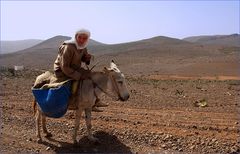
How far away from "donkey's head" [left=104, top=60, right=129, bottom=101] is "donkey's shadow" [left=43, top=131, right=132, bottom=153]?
38.3 inches

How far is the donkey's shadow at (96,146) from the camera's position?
8.52 meters

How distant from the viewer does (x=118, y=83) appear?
27.5 feet

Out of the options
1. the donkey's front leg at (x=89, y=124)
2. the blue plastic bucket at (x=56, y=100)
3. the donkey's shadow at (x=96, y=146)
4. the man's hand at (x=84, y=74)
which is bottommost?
the donkey's shadow at (x=96, y=146)

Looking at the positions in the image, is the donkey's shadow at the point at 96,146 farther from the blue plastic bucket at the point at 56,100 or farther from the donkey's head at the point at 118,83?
the donkey's head at the point at 118,83

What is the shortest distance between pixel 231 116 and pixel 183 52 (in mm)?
53813

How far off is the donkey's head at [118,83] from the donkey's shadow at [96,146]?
0.97 metres

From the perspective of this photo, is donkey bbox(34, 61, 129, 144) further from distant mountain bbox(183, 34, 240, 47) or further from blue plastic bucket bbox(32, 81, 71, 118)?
distant mountain bbox(183, 34, 240, 47)

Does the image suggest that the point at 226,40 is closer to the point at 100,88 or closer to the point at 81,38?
the point at 100,88

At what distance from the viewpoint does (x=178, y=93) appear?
60.7ft

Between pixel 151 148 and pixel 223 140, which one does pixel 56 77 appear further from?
pixel 223 140

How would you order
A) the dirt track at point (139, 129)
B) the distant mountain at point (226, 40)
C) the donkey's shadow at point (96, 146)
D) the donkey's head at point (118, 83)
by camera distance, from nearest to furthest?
the donkey's head at point (118, 83)
the donkey's shadow at point (96, 146)
the dirt track at point (139, 129)
the distant mountain at point (226, 40)

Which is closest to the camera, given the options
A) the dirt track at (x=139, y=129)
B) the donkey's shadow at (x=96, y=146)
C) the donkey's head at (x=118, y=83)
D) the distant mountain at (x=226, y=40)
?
the donkey's head at (x=118, y=83)

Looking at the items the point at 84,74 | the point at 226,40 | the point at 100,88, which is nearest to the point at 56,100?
the point at 84,74

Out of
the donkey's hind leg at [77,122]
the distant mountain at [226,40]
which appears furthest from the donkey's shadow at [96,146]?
the distant mountain at [226,40]
